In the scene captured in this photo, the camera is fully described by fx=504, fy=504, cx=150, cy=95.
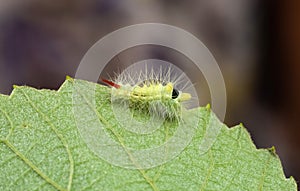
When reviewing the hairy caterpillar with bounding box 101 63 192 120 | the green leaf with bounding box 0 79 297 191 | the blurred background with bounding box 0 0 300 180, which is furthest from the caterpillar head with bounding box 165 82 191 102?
the blurred background with bounding box 0 0 300 180

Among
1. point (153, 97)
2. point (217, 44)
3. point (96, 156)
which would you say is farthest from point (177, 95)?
point (217, 44)

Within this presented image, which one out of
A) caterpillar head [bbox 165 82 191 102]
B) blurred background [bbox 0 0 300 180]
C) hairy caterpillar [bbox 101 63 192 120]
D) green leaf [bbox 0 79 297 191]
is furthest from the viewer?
blurred background [bbox 0 0 300 180]

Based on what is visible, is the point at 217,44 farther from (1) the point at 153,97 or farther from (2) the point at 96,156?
(2) the point at 96,156

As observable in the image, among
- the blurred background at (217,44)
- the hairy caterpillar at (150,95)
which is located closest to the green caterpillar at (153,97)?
the hairy caterpillar at (150,95)

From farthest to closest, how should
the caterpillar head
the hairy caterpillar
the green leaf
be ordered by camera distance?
the caterpillar head
the hairy caterpillar
the green leaf

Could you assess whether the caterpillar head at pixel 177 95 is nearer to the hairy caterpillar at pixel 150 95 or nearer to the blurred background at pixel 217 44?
the hairy caterpillar at pixel 150 95

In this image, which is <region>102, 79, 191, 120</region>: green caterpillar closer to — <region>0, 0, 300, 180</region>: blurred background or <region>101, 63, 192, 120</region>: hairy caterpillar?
<region>101, 63, 192, 120</region>: hairy caterpillar
